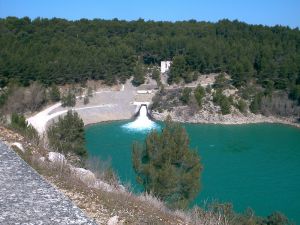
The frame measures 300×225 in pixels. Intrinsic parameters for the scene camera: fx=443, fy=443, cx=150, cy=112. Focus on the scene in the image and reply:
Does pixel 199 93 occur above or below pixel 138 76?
below

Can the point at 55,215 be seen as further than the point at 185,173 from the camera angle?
No

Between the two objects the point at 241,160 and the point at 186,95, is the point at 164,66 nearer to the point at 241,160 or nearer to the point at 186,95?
the point at 186,95

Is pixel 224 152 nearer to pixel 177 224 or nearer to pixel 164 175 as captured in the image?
pixel 164 175

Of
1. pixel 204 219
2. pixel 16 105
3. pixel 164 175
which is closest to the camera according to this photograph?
pixel 204 219

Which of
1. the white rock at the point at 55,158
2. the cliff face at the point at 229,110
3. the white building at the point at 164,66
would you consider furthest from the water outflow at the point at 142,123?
the white rock at the point at 55,158

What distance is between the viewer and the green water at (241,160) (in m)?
14.8

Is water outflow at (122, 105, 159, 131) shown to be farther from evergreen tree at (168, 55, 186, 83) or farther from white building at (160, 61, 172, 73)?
white building at (160, 61, 172, 73)

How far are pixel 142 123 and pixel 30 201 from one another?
25.5 metres

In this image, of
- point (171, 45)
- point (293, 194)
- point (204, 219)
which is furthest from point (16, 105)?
point (204, 219)

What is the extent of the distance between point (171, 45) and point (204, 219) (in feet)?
108

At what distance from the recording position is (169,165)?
1009cm

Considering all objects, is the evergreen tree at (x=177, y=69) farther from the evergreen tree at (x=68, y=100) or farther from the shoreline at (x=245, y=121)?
the evergreen tree at (x=68, y=100)

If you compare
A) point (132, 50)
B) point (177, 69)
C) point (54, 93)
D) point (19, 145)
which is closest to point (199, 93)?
point (177, 69)

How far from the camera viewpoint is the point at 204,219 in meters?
5.49
